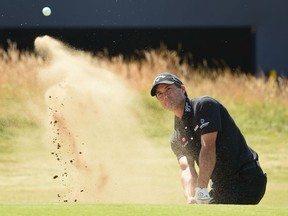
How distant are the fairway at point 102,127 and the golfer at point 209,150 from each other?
0.37 m

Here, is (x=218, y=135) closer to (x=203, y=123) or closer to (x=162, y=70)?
(x=203, y=123)

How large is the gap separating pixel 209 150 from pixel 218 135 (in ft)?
0.55

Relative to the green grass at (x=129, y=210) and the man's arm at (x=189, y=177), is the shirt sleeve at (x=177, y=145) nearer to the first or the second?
the man's arm at (x=189, y=177)

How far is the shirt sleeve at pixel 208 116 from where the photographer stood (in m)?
6.16

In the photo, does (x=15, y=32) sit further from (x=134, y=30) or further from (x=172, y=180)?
(x=172, y=180)

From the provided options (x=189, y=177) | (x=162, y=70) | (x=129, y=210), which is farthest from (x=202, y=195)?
(x=162, y=70)

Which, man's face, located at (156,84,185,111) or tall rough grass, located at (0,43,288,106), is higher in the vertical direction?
tall rough grass, located at (0,43,288,106)

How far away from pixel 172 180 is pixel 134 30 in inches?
171

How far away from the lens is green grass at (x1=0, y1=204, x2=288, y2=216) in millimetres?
4941

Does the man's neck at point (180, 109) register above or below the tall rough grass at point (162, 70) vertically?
below

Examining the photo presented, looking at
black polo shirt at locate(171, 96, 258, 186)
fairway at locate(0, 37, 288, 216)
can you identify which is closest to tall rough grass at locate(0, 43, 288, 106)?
fairway at locate(0, 37, 288, 216)

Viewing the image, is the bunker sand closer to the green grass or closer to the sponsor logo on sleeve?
the sponsor logo on sleeve

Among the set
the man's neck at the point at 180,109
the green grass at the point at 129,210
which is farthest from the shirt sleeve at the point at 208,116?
the green grass at the point at 129,210

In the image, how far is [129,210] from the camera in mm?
5043
